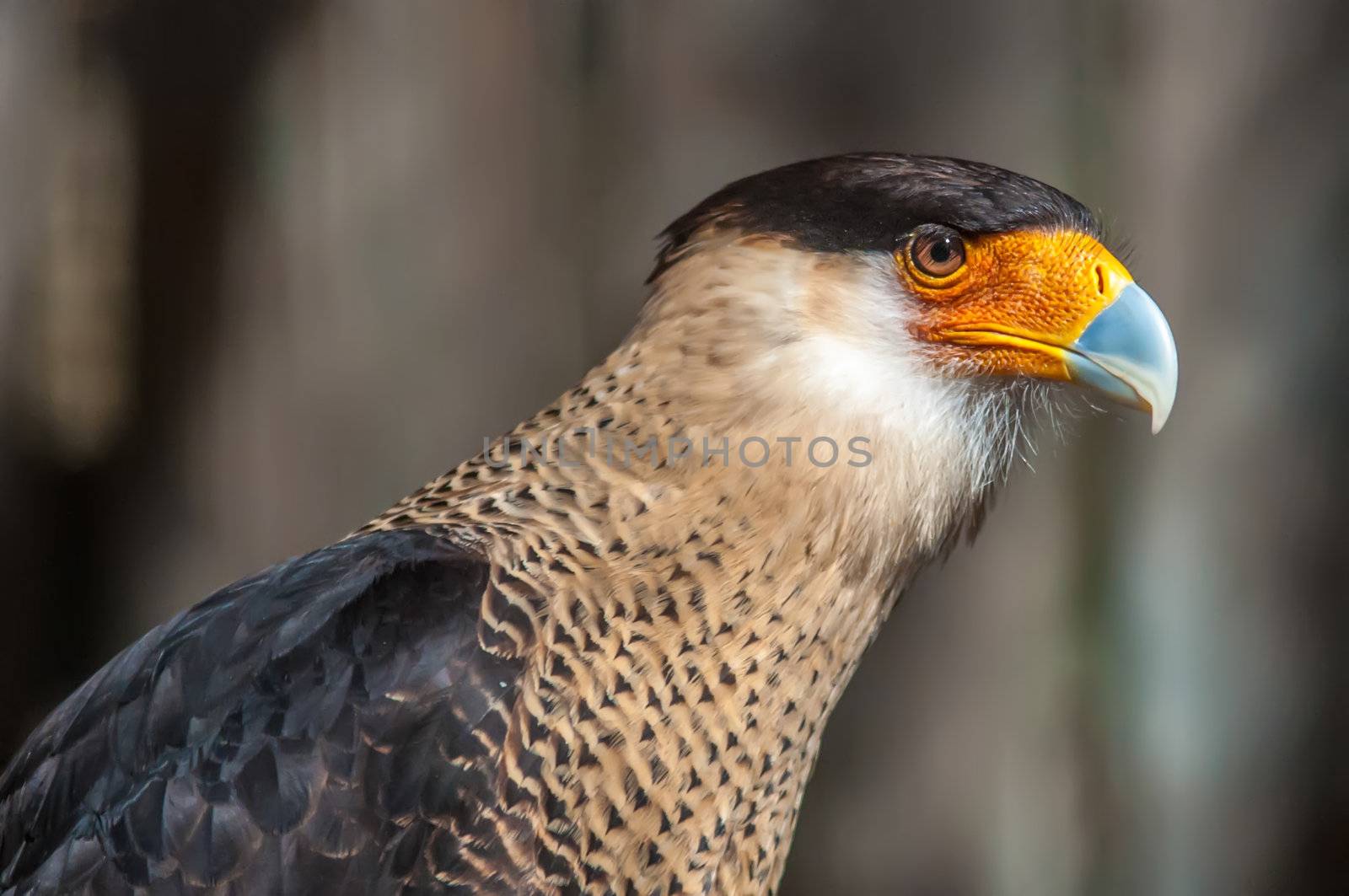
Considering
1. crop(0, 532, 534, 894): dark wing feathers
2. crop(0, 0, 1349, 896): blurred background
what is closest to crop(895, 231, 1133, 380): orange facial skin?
crop(0, 532, 534, 894): dark wing feathers

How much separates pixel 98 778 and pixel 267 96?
2056 millimetres

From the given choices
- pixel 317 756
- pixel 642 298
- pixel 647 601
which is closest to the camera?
pixel 317 756

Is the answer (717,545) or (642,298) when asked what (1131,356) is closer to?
(717,545)

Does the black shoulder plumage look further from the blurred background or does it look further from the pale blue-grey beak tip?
the blurred background

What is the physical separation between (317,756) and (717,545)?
54 centimetres

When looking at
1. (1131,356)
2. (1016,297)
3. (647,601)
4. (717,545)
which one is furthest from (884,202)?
(647,601)

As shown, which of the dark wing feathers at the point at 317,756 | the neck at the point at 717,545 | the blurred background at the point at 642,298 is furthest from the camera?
the blurred background at the point at 642,298

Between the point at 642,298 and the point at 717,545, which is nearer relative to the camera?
the point at 717,545

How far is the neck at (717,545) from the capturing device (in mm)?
1537

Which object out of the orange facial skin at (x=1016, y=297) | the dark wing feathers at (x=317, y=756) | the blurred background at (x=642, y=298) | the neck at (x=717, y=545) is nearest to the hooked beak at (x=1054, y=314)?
the orange facial skin at (x=1016, y=297)

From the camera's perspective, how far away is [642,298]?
304 cm

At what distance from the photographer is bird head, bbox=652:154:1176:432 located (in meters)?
1.58

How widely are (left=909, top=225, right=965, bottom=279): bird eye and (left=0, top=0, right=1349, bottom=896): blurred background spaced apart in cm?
133

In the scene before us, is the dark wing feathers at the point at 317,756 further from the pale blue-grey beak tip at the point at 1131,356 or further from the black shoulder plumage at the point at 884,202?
the pale blue-grey beak tip at the point at 1131,356
